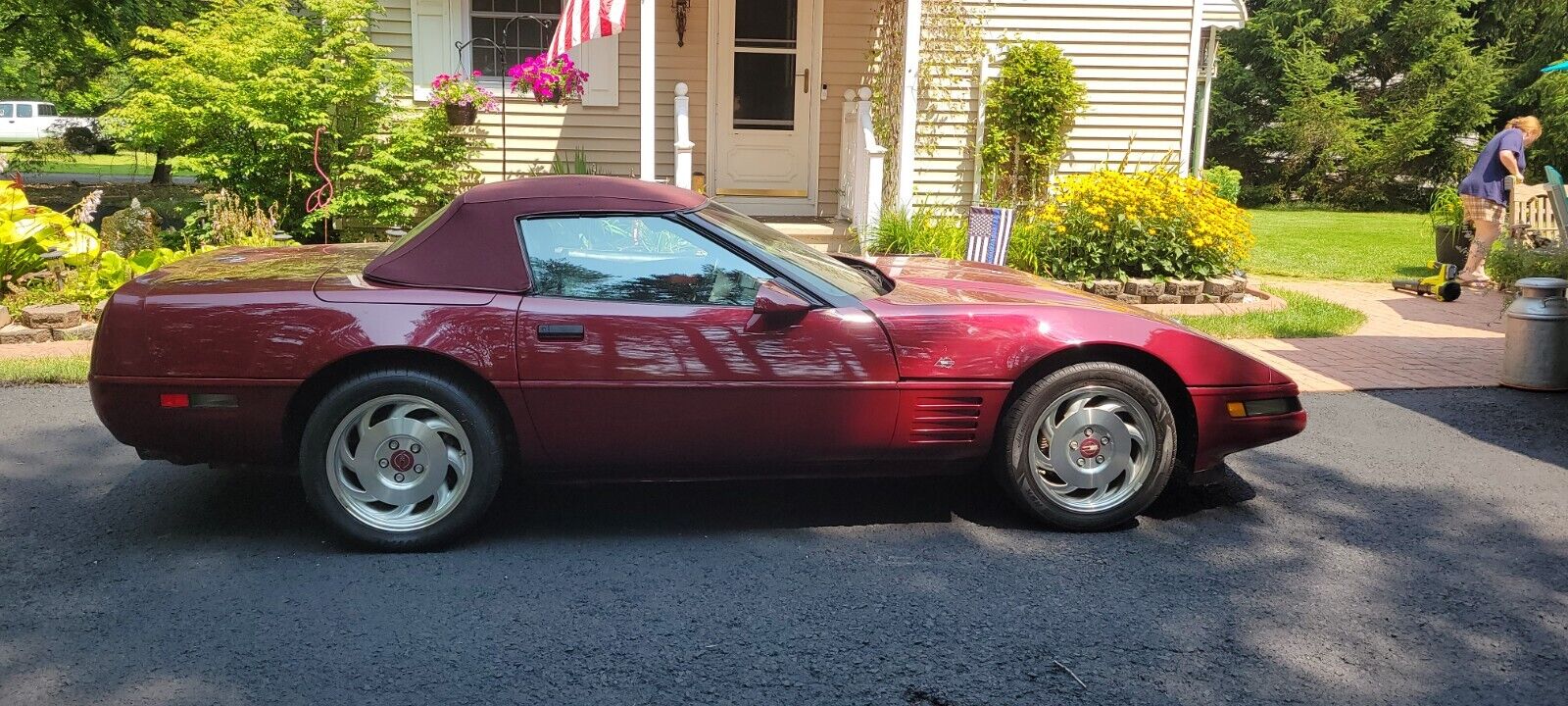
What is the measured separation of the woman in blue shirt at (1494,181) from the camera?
11.3 m

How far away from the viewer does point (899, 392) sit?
169 inches

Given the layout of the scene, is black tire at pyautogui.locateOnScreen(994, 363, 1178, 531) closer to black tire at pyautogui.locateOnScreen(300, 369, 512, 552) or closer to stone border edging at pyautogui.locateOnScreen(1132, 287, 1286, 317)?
black tire at pyautogui.locateOnScreen(300, 369, 512, 552)

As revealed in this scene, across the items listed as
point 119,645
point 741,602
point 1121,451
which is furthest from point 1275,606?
point 119,645

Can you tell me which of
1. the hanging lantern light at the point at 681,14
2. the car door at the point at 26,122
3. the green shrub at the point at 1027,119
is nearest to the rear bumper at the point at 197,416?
the hanging lantern light at the point at 681,14

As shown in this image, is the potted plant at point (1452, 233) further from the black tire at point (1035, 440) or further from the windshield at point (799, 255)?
the windshield at point (799, 255)

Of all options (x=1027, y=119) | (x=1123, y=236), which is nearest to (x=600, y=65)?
(x=1027, y=119)

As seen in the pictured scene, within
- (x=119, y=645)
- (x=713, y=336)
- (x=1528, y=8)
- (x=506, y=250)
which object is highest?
(x=1528, y=8)

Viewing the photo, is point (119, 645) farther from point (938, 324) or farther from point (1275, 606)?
point (1275, 606)

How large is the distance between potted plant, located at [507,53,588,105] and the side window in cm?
634

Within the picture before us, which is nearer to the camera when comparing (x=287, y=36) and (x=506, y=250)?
(x=506, y=250)

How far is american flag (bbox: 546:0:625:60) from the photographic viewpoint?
9555 mm

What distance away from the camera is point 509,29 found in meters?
11.3

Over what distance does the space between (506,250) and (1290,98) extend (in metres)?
22.4

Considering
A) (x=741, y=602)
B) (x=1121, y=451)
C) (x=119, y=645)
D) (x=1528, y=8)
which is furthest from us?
(x=1528, y=8)
